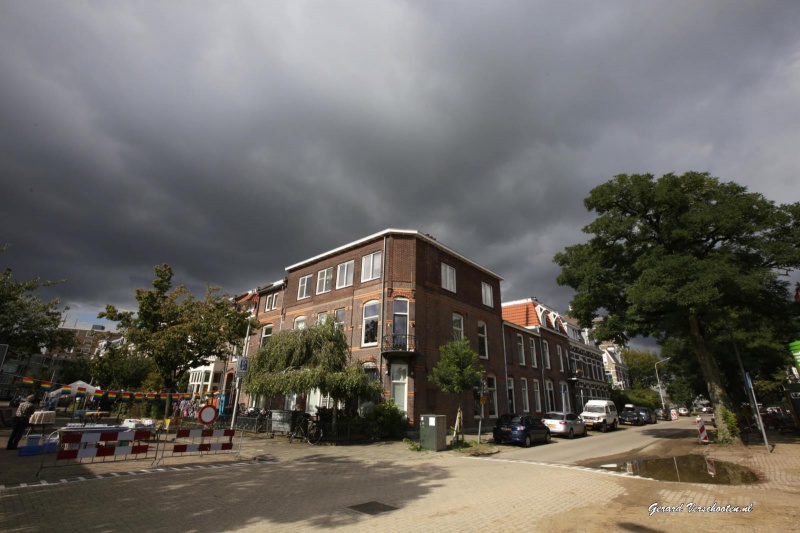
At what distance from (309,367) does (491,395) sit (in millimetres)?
14553

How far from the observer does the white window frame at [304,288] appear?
2930 cm

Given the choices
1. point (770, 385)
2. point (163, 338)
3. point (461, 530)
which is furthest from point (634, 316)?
point (770, 385)

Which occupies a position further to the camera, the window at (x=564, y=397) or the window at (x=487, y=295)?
the window at (x=564, y=397)

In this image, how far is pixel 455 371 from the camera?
1809 centimetres

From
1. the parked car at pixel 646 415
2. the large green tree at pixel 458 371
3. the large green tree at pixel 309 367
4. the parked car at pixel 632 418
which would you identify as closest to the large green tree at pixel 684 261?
the large green tree at pixel 458 371

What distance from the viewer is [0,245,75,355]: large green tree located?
2170 centimetres

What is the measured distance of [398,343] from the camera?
21.4 meters

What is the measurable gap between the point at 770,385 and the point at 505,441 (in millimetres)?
36132

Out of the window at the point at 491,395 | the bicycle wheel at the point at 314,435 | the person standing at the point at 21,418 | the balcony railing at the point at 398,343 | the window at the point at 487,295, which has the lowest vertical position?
the bicycle wheel at the point at 314,435

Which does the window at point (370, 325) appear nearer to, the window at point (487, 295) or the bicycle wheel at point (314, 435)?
the bicycle wheel at point (314, 435)

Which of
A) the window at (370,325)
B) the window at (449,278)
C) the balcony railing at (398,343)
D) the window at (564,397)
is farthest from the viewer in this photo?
the window at (564,397)

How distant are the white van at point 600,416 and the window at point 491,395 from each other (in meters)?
7.42

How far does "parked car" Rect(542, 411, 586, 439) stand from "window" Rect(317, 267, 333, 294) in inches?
638

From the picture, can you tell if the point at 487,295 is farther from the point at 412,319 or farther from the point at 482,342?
the point at 412,319
